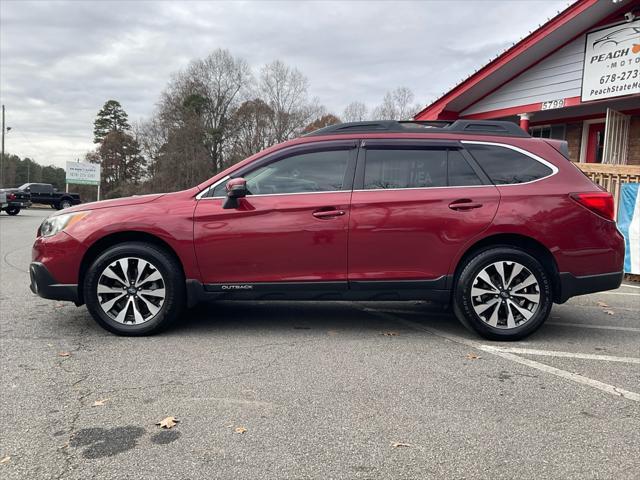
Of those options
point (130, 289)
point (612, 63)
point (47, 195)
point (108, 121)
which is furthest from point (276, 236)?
point (108, 121)

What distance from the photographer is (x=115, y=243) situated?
4.66 meters

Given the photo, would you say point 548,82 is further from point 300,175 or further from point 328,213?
point 328,213

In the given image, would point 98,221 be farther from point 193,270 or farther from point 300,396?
point 300,396

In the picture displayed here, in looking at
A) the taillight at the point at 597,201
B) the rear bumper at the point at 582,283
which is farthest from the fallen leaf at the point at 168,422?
the taillight at the point at 597,201

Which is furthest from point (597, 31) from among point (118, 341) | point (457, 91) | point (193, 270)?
point (118, 341)

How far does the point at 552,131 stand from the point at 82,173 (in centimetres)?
4246

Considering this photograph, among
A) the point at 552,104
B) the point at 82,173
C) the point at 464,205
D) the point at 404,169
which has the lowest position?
the point at 464,205

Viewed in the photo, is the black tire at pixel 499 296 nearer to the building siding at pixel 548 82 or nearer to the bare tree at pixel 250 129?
the building siding at pixel 548 82

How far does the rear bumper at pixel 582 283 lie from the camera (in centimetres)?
456

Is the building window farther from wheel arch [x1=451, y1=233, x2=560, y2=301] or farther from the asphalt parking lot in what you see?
wheel arch [x1=451, y1=233, x2=560, y2=301]

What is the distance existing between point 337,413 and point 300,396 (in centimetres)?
34

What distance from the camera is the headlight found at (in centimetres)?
460

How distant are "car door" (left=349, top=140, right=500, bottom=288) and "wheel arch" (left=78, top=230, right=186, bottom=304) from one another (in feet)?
5.34

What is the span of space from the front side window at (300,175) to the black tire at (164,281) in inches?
28.7
